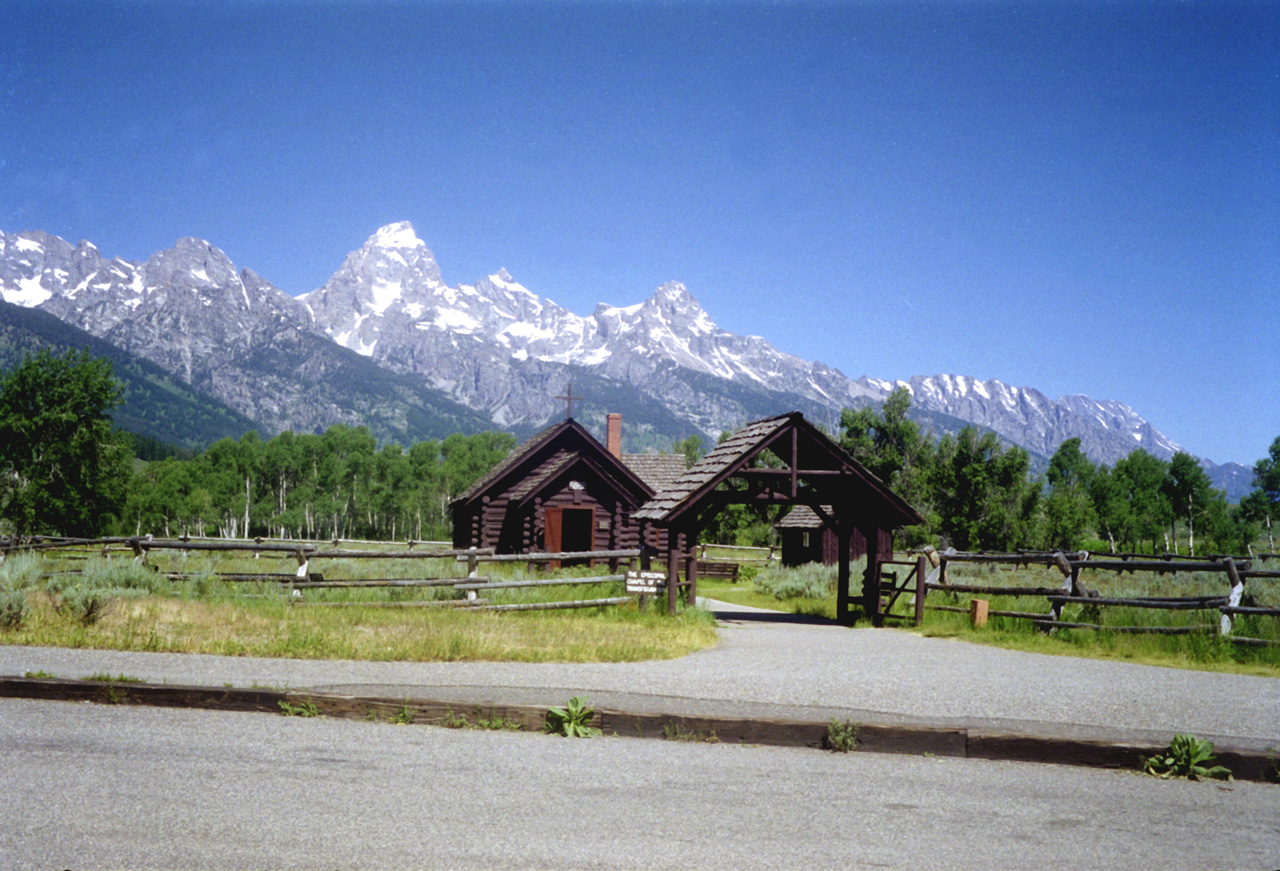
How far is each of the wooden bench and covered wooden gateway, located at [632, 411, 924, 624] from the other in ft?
74.2

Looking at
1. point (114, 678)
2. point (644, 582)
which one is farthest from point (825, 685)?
point (114, 678)

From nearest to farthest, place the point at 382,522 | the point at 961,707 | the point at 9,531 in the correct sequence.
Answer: the point at 961,707 → the point at 9,531 → the point at 382,522

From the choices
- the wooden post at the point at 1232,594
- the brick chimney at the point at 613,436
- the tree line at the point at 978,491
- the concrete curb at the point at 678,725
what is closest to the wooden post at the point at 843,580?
the wooden post at the point at 1232,594

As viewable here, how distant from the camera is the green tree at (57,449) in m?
58.6

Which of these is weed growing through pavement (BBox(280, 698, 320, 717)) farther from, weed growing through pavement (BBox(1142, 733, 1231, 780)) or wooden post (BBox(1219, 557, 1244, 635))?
wooden post (BBox(1219, 557, 1244, 635))

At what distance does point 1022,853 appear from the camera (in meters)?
5.42

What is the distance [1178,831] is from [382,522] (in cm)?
14070

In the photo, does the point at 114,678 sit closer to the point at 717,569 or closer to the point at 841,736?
the point at 841,736

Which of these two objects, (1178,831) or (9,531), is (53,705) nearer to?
(1178,831)

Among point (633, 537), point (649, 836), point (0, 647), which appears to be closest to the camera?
point (649, 836)

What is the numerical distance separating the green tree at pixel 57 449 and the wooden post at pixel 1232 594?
65.2m

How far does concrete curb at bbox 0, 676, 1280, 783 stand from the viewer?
752 cm

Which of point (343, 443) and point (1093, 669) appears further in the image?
point (343, 443)

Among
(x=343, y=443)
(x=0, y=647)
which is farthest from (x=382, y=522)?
(x=0, y=647)
